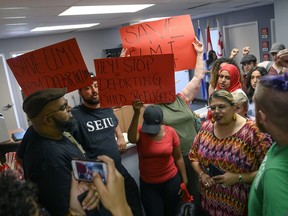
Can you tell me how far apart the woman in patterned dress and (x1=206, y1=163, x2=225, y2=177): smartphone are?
15 mm

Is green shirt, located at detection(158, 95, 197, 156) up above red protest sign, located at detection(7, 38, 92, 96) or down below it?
below

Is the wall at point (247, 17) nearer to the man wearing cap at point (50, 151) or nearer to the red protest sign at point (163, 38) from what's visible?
the red protest sign at point (163, 38)

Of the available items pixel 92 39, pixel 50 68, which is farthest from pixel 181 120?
pixel 92 39

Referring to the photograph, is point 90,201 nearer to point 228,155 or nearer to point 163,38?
point 228,155

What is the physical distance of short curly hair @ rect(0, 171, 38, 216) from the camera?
0.68 metres

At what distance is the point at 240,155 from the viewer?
1588 mm

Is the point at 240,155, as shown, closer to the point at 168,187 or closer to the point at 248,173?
the point at 248,173

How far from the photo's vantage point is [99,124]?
1971 millimetres

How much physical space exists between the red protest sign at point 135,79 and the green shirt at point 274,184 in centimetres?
79

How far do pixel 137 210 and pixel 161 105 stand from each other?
33.6 inches

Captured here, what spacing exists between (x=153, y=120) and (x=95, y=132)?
1.39 ft

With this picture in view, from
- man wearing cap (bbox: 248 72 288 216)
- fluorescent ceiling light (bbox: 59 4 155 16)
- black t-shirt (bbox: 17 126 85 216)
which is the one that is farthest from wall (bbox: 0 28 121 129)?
man wearing cap (bbox: 248 72 288 216)

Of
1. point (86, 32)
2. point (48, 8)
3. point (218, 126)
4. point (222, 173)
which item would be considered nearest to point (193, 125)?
point (218, 126)

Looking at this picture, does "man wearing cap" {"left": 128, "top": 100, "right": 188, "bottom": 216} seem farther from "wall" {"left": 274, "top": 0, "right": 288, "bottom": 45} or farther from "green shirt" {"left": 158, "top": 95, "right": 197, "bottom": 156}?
"wall" {"left": 274, "top": 0, "right": 288, "bottom": 45}
